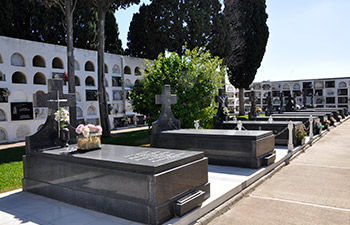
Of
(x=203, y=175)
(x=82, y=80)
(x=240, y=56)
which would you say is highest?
(x=240, y=56)

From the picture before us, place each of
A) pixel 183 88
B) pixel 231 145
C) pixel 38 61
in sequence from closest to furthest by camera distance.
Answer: pixel 231 145 < pixel 183 88 < pixel 38 61

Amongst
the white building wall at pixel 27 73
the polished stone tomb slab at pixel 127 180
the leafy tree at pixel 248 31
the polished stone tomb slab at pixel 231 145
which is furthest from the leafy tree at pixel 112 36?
the polished stone tomb slab at pixel 127 180

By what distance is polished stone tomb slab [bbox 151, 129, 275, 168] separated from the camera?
7879mm

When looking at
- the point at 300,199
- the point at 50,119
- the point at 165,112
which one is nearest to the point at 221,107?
the point at 165,112

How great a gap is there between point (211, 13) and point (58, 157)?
2259 centimetres

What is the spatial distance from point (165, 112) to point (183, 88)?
3.89m

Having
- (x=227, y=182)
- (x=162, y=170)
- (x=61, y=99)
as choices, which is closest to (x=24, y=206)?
(x=61, y=99)

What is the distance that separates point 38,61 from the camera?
20656 millimetres

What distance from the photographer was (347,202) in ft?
18.0

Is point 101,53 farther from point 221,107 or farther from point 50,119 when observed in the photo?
point 50,119

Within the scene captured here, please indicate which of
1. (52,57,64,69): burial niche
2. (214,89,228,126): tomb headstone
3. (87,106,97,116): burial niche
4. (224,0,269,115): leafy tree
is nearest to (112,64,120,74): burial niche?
(87,106,97,116): burial niche

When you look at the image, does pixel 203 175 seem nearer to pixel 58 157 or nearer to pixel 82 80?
pixel 58 157

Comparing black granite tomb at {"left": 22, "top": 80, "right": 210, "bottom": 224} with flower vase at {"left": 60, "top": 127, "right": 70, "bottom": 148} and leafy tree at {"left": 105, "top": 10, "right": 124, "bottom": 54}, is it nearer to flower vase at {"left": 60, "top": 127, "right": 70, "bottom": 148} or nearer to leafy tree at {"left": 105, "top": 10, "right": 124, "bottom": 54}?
flower vase at {"left": 60, "top": 127, "right": 70, "bottom": 148}

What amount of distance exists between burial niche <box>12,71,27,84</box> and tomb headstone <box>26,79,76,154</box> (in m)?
14.5
